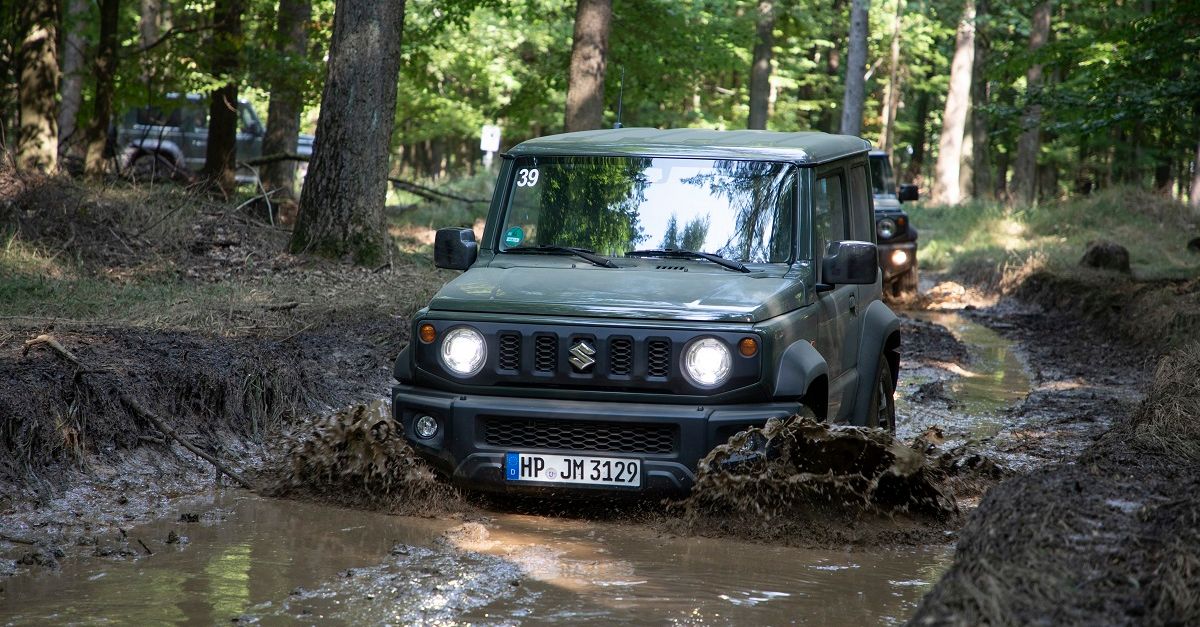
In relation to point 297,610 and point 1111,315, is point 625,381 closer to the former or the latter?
point 297,610

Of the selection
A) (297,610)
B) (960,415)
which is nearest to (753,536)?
(297,610)

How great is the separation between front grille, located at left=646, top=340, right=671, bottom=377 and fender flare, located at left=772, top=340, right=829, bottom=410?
1.65 ft

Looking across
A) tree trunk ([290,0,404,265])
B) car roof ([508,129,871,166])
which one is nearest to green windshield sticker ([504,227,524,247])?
car roof ([508,129,871,166])

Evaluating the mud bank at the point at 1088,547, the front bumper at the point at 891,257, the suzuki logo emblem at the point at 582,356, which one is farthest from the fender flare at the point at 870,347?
the front bumper at the point at 891,257

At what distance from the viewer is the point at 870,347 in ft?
25.0

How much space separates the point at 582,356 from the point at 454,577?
123 centimetres

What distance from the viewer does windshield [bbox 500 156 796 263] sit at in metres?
6.67

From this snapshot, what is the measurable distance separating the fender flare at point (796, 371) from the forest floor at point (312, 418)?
0.60 metres

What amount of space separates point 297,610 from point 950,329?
12.7m

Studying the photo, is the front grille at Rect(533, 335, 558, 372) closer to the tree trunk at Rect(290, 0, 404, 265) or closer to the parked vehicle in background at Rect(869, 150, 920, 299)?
the tree trunk at Rect(290, 0, 404, 265)

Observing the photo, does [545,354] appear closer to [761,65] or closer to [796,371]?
[796,371]

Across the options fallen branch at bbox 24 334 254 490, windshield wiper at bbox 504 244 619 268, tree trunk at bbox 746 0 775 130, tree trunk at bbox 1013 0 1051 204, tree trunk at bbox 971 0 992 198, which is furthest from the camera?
tree trunk at bbox 971 0 992 198

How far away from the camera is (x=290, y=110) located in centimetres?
2061

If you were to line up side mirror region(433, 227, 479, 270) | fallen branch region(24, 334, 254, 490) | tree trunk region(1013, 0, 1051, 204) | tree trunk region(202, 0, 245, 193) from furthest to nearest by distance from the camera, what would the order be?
tree trunk region(1013, 0, 1051, 204) < tree trunk region(202, 0, 245, 193) < side mirror region(433, 227, 479, 270) < fallen branch region(24, 334, 254, 490)
